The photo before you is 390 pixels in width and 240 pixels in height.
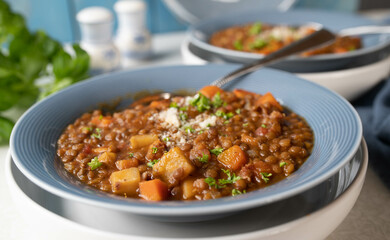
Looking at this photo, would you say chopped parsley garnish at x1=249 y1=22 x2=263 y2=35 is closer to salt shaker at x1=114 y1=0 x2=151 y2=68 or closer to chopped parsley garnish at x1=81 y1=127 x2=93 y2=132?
salt shaker at x1=114 y1=0 x2=151 y2=68

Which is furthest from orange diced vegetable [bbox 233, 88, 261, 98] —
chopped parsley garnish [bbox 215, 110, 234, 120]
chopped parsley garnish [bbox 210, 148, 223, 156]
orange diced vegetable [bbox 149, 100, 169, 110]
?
chopped parsley garnish [bbox 210, 148, 223, 156]

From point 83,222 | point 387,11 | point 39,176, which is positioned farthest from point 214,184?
point 387,11

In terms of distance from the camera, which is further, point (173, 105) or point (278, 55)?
point (278, 55)

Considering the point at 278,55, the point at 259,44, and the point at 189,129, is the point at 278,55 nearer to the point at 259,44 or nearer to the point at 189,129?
the point at 259,44

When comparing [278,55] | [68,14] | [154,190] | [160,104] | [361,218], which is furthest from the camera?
[68,14]

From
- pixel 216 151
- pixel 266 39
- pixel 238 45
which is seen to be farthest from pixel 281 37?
pixel 216 151
